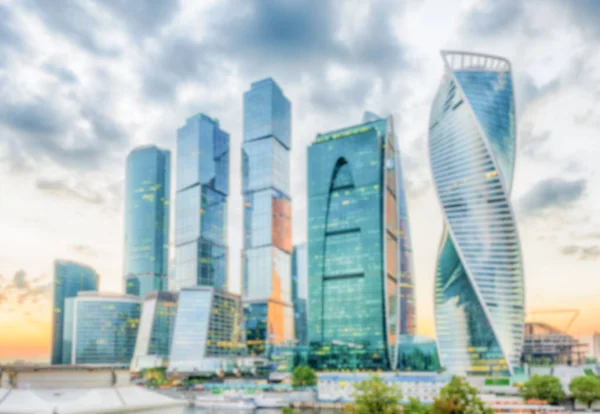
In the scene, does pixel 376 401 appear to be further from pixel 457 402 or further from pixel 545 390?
pixel 545 390

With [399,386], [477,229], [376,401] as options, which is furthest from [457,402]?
[477,229]

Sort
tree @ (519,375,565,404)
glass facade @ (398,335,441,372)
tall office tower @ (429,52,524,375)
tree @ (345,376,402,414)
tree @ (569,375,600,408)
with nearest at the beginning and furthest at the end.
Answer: tree @ (345,376,402,414) → tree @ (569,375,600,408) → tree @ (519,375,565,404) → tall office tower @ (429,52,524,375) → glass facade @ (398,335,441,372)

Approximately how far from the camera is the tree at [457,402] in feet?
184

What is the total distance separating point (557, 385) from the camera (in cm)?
10588

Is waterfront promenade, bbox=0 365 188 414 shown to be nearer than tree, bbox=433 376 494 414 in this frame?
Yes

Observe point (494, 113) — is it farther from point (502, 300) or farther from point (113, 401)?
point (113, 401)

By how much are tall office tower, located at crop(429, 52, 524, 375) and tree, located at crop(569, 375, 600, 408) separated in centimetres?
5916

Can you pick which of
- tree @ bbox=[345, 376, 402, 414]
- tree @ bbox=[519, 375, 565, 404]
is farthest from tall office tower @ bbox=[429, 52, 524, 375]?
tree @ bbox=[345, 376, 402, 414]

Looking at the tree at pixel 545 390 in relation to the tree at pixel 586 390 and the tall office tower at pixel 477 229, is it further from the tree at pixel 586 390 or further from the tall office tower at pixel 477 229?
the tall office tower at pixel 477 229

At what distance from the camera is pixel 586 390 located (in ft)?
330

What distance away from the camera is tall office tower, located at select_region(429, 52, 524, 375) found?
16338 centimetres

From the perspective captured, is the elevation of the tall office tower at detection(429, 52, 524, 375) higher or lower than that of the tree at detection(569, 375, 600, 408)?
higher

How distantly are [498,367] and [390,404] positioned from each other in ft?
370

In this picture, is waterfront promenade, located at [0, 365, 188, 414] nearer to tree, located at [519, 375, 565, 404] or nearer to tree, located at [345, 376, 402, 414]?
tree, located at [345, 376, 402, 414]
